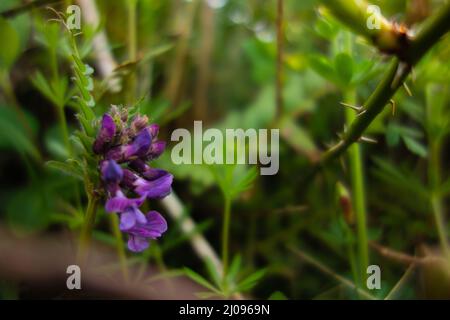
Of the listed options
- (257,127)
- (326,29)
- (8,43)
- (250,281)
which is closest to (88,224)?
(250,281)

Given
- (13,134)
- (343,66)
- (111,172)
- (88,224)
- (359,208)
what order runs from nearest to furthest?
1. (111,172)
2. (88,224)
3. (343,66)
4. (359,208)
5. (13,134)

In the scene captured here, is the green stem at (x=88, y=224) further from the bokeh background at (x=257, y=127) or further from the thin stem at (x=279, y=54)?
the thin stem at (x=279, y=54)

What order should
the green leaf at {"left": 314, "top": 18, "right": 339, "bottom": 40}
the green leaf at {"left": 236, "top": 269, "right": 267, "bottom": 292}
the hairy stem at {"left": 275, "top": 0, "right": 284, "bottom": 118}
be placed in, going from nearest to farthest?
1. the green leaf at {"left": 236, "top": 269, "right": 267, "bottom": 292}
2. the green leaf at {"left": 314, "top": 18, "right": 339, "bottom": 40}
3. the hairy stem at {"left": 275, "top": 0, "right": 284, "bottom": 118}

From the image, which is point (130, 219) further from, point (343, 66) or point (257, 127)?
point (257, 127)

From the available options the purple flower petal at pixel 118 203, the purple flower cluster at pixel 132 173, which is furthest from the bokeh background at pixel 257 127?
the purple flower petal at pixel 118 203

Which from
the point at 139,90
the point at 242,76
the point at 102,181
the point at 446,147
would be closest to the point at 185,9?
the point at 242,76

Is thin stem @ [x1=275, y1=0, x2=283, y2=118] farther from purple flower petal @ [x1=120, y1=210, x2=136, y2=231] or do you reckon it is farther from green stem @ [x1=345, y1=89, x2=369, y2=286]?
purple flower petal @ [x1=120, y1=210, x2=136, y2=231]

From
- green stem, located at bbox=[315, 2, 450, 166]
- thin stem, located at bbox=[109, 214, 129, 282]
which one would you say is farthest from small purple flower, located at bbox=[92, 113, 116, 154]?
green stem, located at bbox=[315, 2, 450, 166]
